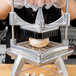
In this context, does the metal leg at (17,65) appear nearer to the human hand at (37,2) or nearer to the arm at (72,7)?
the human hand at (37,2)

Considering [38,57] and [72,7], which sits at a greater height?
[72,7]

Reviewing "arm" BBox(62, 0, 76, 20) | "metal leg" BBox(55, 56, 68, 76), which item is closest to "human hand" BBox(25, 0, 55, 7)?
"arm" BBox(62, 0, 76, 20)

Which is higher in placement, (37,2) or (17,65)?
(37,2)

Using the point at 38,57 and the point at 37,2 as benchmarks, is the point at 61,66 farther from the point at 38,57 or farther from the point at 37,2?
the point at 37,2

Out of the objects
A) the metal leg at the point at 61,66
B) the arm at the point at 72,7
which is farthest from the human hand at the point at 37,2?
the metal leg at the point at 61,66

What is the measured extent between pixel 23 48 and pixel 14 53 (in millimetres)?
53

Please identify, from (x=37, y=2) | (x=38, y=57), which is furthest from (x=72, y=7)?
(x=38, y=57)

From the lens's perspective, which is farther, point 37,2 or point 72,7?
point 72,7

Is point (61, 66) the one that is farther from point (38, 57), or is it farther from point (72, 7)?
point (72, 7)

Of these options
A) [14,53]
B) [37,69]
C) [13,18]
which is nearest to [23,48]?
[14,53]

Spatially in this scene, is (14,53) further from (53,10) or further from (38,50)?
(53,10)

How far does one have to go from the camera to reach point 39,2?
0.74 metres

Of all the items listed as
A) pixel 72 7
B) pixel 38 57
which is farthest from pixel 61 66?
pixel 72 7

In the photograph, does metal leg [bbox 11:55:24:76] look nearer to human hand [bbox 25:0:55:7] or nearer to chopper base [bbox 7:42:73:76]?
chopper base [bbox 7:42:73:76]
